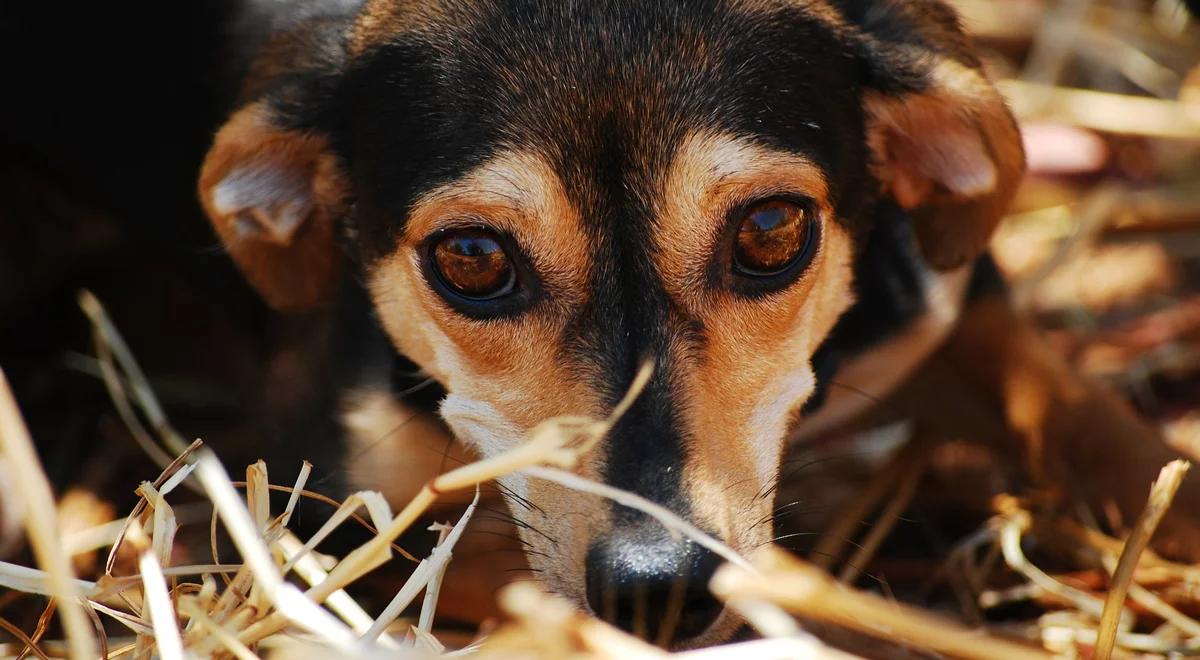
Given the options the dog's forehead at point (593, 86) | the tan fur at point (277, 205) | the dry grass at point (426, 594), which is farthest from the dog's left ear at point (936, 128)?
the tan fur at point (277, 205)

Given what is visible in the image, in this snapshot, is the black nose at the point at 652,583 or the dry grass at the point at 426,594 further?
the black nose at the point at 652,583

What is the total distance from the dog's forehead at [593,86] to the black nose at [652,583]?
2.17 ft

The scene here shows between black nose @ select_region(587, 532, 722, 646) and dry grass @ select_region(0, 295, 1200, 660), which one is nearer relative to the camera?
dry grass @ select_region(0, 295, 1200, 660)

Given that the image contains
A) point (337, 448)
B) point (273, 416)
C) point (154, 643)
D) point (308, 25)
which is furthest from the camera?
point (273, 416)

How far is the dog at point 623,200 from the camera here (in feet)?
7.86

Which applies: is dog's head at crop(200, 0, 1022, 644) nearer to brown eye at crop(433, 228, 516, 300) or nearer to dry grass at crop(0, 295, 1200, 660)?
brown eye at crop(433, 228, 516, 300)

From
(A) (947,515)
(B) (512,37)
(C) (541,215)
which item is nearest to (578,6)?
(B) (512,37)

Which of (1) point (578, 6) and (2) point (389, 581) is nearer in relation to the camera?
(1) point (578, 6)

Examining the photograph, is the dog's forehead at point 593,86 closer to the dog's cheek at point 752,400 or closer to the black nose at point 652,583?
the dog's cheek at point 752,400

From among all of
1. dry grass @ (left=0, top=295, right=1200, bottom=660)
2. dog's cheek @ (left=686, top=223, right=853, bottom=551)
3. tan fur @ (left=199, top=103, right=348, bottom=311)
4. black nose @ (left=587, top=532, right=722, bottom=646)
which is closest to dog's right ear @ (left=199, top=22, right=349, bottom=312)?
tan fur @ (left=199, top=103, right=348, bottom=311)

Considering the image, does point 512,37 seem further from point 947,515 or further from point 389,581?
point 947,515

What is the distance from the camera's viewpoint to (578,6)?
2.50m

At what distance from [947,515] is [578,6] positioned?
1849 mm

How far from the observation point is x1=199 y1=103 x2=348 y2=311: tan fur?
283cm
